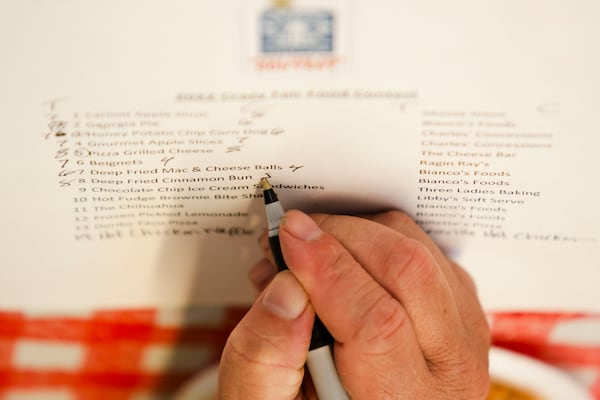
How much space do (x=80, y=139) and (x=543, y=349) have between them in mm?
506

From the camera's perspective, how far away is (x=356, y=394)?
1.15ft

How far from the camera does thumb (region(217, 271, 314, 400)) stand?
34 centimetres

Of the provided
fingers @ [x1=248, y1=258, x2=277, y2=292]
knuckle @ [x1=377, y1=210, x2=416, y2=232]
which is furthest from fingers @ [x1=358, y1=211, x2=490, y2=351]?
fingers @ [x1=248, y1=258, x2=277, y2=292]

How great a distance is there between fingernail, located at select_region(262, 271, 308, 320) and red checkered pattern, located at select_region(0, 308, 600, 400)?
0.62 feet

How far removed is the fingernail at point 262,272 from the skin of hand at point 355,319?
91 mm

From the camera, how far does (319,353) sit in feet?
1.18

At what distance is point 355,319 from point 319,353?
5 cm

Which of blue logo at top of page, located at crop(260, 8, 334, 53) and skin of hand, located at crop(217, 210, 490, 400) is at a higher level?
blue logo at top of page, located at crop(260, 8, 334, 53)

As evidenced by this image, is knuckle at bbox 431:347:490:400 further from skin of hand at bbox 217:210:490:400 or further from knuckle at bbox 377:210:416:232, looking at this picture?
knuckle at bbox 377:210:416:232

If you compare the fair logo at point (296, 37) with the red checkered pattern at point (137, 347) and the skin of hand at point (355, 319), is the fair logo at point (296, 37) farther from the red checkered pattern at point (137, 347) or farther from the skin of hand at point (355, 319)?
the red checkered pattern at point (137, 347)

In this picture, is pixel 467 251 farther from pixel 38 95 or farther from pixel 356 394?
pixel 38 95

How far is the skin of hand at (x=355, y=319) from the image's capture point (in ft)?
1.10

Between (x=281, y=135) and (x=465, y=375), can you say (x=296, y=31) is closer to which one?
(x=281, y=135)

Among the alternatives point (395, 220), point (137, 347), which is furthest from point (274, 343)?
point (137, 347)
